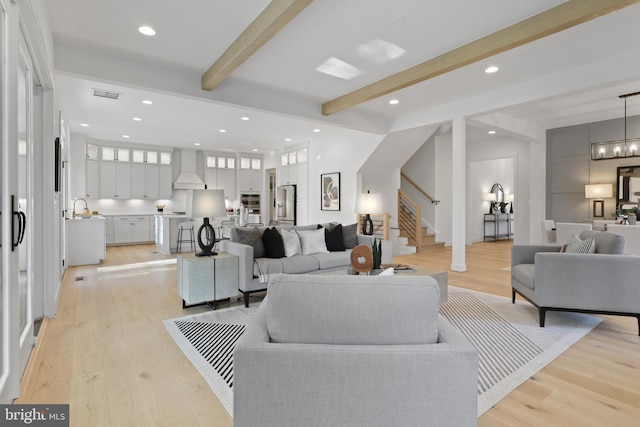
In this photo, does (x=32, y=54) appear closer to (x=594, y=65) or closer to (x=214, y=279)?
(x=214, y=279)

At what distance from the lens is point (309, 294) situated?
1160 millimetres

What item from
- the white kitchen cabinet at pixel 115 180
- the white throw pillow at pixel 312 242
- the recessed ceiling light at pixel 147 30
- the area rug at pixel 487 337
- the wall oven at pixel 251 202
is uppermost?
the recessed ceiling light at pixel 147 30

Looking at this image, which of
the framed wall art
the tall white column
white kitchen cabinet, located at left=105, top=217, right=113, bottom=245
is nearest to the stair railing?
the framed wall art

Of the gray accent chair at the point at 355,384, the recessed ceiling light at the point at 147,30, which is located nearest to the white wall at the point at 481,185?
the recessed ceiling light at the point at 147,30

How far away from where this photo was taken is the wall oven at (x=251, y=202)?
11.2m

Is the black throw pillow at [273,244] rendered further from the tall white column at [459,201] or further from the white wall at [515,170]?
the white wall at [515,170]

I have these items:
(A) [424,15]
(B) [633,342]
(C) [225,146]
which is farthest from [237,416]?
(C) [225,146]

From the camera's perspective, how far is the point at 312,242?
4.38 metres

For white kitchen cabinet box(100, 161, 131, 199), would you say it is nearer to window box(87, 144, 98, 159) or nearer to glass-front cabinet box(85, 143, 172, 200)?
glass-front cabinet box(85, 143, 172, 200)

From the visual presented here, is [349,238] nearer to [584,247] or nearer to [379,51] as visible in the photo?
[379,51]

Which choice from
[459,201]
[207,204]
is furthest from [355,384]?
[459,201]

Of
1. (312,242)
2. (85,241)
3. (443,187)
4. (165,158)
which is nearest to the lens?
(312,242)

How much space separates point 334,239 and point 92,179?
7.44 meters

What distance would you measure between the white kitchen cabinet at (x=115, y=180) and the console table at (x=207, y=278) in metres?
6.73
